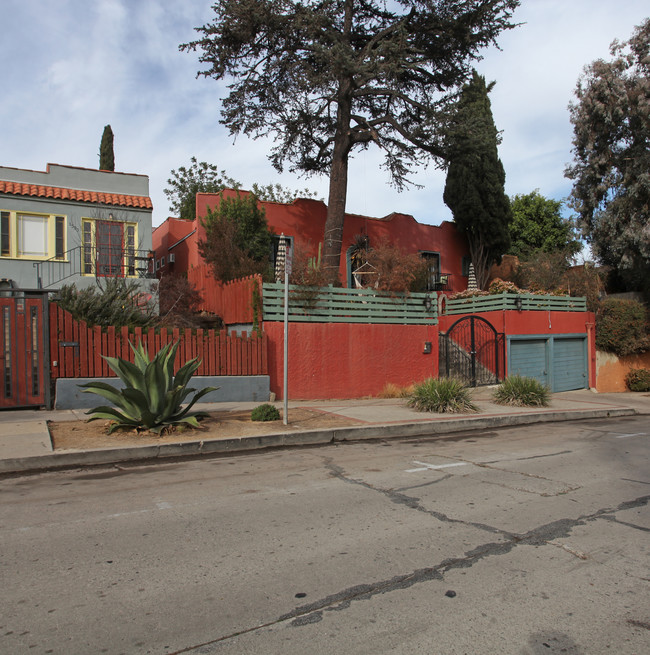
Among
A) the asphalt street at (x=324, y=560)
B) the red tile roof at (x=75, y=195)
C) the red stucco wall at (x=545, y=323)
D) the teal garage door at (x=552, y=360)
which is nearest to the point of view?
the asphalt street at (x=324, y=560)

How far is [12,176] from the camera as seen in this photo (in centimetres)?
1745

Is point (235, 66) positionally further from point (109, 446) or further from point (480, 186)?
point (109, 446)

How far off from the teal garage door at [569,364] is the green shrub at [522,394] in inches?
244

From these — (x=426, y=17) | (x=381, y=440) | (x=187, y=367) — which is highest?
(x=426, y=17)

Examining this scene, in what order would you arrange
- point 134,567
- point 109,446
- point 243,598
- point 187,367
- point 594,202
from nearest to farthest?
point 243,598, point 134,567, point 109,446, point 187,367, point 594,202

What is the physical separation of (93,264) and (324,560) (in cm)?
1581

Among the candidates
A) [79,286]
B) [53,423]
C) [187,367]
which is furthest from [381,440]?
[79,286]

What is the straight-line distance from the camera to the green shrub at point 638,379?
21.7m

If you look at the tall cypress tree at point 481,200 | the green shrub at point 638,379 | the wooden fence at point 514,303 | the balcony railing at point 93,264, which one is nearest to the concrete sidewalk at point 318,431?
the wooden fence at point 514,303

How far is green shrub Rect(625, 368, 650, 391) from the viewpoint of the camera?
21734 millimetres

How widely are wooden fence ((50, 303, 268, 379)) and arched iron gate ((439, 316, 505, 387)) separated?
7399 mm

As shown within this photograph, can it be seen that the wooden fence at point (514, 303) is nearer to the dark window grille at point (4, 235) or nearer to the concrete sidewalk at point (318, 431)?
the concrete sidewalk at point (318, 431)

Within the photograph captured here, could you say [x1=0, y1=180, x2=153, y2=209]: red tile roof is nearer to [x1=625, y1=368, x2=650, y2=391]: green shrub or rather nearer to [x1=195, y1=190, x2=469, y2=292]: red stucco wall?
[x1=195, y1=190, x2=469, y2=292]: red stucco wall

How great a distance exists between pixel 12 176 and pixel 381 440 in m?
14.4
